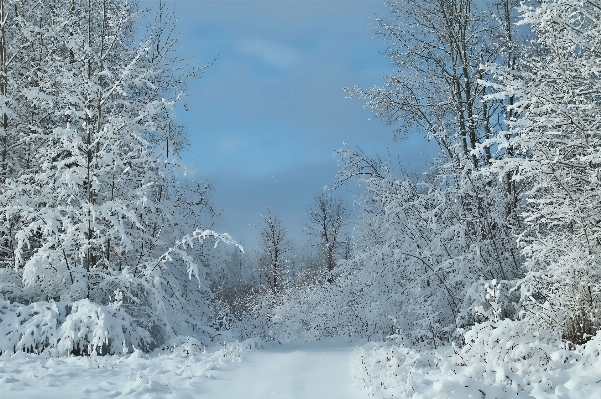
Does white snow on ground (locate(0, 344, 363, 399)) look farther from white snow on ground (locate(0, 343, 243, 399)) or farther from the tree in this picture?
the tree

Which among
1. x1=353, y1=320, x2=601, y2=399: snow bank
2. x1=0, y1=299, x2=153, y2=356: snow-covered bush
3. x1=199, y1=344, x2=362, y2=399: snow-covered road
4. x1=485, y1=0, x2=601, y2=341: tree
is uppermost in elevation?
x1=485, y1=0, x2=601, y2=341: tree

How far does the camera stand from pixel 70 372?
619cm

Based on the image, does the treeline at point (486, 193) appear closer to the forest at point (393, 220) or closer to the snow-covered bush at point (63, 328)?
the forest at point (393, 220)

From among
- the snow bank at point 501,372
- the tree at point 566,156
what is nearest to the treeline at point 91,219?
the snow bank at point 501,372

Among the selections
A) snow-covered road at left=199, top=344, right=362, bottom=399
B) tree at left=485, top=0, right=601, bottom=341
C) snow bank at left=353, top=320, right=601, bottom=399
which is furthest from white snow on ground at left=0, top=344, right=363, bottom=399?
tree at left=485, top=0, right=601, bottom=341

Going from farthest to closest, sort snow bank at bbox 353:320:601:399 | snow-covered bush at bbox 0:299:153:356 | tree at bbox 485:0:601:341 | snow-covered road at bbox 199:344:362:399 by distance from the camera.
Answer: snow-covered bush at bbox 0:299:153:356, tree at bbox 485:0:601:341, snow-covered road at bbox 199:344:362:399, snow bank at bbox 353:320:601:399

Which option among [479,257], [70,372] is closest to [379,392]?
[70,372]

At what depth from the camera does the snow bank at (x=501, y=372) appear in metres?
4.51

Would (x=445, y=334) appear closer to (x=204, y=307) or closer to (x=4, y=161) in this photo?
(x=204, y=307)

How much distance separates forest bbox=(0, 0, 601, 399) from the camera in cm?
664

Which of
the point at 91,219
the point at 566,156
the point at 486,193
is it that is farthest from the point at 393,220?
the point at 91,219

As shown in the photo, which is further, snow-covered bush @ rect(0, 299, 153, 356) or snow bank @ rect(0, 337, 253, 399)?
snow-covered bush @ rect(0, 299, 153, 356)

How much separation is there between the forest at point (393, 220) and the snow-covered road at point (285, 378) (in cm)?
32

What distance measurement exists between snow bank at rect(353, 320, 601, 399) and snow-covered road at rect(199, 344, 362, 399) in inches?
15.7
